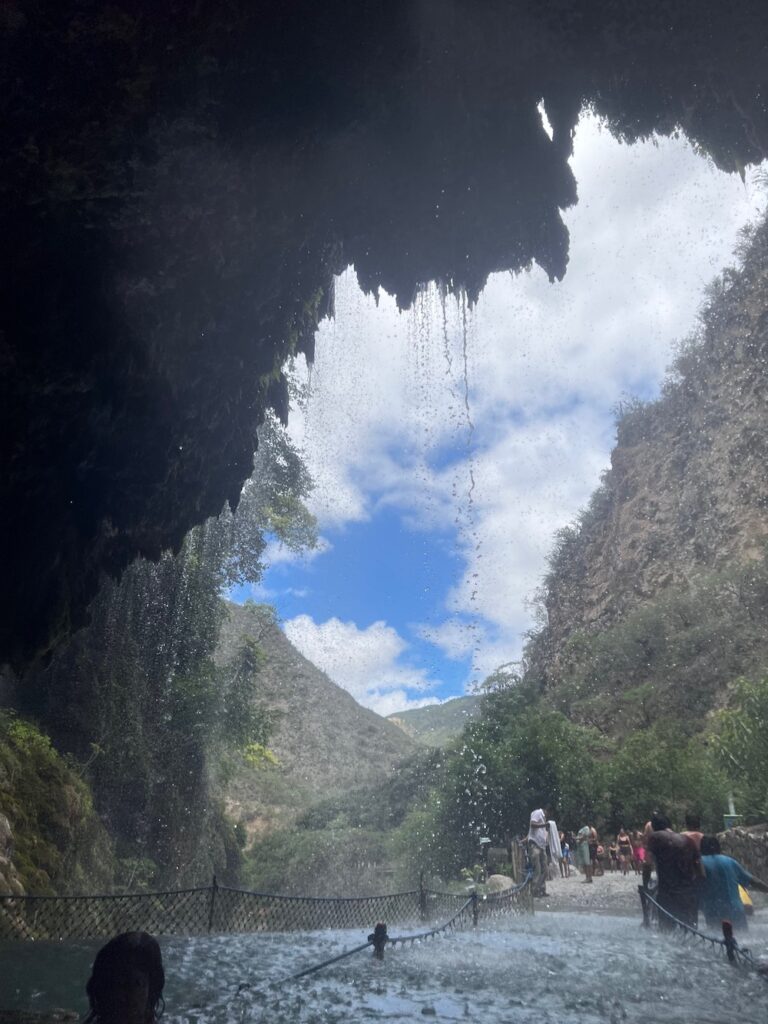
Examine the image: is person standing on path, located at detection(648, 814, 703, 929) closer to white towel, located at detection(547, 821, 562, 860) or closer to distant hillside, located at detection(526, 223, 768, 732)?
white towel, located at detection(547, 821, 562, 860)

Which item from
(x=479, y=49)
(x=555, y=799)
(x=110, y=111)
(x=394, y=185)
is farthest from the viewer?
(x=555, y=799)

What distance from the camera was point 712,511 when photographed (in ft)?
127

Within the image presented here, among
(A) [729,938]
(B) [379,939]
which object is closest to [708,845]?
(A) [729,938]

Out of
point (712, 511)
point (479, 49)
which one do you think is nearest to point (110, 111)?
point (479, 49)

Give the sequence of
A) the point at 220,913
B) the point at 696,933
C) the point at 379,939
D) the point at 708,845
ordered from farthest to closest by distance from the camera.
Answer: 1. the point at 220,913
2. the point at 708,845
3. the point at 379,939
4. the point at 696,933

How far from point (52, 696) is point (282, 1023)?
15443 millimetres

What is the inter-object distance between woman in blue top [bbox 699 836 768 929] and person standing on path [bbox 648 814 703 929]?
200 millimetres

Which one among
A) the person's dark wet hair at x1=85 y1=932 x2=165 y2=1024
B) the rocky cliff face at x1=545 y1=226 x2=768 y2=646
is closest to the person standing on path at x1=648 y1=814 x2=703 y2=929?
the person's dark wet hair at x1=85 y1=932 x2=165 y2=1024

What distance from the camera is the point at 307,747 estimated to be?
83.1m

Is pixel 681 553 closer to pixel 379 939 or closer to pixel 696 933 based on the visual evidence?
pixel 696 933

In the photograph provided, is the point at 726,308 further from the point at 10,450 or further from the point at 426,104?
the point at 10,450

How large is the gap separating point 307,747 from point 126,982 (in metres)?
84.9

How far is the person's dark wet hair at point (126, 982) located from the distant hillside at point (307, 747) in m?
58.5

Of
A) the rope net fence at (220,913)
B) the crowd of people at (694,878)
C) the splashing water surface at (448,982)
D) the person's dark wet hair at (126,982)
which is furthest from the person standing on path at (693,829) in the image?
the person's dark wet hair at (126,982)
